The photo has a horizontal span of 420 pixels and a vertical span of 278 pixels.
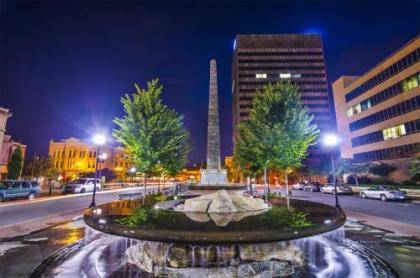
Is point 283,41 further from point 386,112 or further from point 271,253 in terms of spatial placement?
point 271,253

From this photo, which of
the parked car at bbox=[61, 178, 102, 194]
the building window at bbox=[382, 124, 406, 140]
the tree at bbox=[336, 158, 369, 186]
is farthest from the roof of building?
the parked car at bbox=[61, 178, 102, 194]

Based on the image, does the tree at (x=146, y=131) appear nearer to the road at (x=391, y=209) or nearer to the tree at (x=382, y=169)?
the road at (x=391, y=209)

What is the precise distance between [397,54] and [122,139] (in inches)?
1914

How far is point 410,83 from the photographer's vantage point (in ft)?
118

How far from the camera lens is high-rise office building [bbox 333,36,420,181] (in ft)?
117

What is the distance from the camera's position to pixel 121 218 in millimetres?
5297

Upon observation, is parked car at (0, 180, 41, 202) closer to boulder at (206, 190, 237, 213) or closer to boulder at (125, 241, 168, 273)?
boulder at (125, 241, 168, 273)

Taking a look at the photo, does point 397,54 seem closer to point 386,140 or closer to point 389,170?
point 386,140

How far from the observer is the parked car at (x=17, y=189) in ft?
67.7

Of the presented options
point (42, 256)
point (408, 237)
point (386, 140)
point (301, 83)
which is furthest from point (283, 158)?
point (301, 83)

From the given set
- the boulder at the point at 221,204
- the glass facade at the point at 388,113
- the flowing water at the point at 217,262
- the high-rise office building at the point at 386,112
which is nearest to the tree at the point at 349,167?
the high-rise office building at the point at 386,112

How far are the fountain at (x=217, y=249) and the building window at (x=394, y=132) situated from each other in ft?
137

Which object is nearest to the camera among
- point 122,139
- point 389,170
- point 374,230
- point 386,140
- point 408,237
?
point 408,237

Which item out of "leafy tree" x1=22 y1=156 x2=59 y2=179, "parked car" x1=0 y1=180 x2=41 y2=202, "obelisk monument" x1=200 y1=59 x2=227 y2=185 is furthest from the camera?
"leafy tree" x1=22 y1=156 x2=59 y2=179
